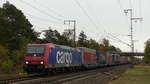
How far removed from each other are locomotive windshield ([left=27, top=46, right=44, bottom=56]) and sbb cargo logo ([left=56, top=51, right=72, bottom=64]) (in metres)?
2.59

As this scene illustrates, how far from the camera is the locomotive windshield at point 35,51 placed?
30.0 meters

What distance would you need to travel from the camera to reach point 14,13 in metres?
58.4

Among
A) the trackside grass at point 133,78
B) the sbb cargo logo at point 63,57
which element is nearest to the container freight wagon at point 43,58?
the sbb cargo logo at point 63,57

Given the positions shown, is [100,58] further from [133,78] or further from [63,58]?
[133,78]

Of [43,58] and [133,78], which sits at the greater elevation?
[43,58]

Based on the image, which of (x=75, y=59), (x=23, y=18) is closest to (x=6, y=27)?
(x=23, y=18)

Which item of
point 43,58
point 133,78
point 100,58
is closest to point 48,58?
point 43,58

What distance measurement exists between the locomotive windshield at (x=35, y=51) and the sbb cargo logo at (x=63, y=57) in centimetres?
259

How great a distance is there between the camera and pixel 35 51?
30266 millimetres

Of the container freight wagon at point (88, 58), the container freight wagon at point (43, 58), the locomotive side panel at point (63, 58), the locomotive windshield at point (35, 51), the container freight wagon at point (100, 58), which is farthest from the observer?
the container freight wagon at point (100, 58)

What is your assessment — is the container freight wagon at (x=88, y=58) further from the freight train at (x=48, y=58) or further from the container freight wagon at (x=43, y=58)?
the container freight wagon at (x=43, y=58)

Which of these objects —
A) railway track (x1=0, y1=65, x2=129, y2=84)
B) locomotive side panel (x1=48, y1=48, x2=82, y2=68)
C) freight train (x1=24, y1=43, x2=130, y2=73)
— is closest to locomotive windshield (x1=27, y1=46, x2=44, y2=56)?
freight train (x1=24, y1=43, x2=130, y2=73)

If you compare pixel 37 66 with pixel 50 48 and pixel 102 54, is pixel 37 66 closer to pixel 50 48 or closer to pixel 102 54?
pixel 50 48

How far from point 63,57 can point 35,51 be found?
5.05m
